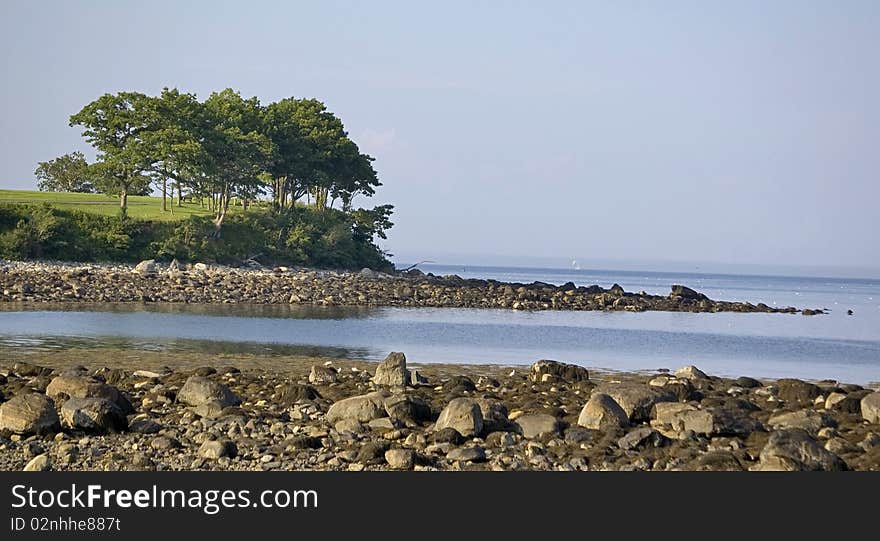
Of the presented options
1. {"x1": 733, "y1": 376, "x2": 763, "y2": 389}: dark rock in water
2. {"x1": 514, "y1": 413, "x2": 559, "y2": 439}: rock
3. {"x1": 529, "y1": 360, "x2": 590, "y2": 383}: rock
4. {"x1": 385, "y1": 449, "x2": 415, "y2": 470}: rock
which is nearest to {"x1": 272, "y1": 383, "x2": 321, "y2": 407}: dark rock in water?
{"x1": 514, "y1": 413, "x2": 559, "y2": 439}: rock

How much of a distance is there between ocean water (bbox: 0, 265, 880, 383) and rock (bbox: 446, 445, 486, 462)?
15.5 metres

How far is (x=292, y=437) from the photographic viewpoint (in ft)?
51.4

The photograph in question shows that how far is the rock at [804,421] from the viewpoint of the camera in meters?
17.0

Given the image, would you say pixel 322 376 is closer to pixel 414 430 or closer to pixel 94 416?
pixel 414 430

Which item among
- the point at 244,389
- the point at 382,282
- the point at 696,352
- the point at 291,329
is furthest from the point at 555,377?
the point at 382,282

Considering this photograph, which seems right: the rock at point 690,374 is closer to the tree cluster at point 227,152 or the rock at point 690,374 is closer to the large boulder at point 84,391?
the large boulder at point 84,391

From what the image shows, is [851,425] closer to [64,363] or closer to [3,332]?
[64,363]

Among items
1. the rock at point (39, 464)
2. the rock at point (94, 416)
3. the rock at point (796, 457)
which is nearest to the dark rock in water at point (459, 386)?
the rock at point (94, 416)

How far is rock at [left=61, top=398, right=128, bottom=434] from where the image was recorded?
15961mm

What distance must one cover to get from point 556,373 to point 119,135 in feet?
171

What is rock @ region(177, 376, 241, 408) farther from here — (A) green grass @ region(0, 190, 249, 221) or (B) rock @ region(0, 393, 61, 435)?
(A) green grass @ region(0, 190, 249, 221)

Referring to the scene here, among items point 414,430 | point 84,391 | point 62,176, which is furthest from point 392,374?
point 62,176

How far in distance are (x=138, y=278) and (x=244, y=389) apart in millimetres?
36369

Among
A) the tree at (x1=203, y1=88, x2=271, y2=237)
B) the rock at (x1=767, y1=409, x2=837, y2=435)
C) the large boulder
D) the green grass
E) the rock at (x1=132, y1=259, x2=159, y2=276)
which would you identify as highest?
the tree at (x1=203, y1=88, x2=271, y2=237)
